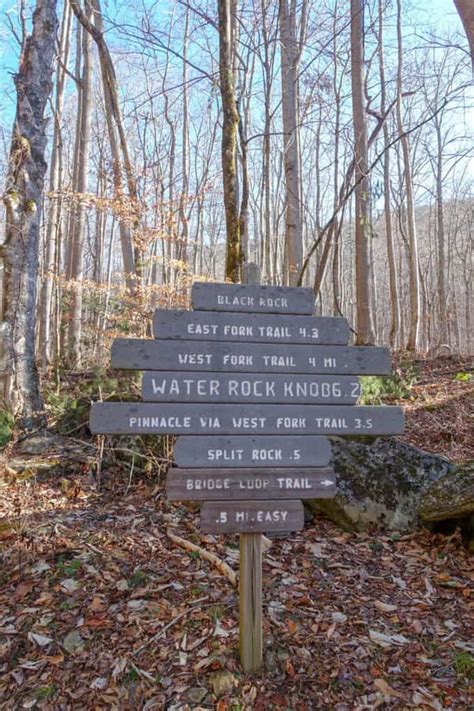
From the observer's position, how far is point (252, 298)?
2818mm

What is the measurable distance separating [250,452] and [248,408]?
0.24 meters

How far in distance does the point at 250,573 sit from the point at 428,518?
7.35ft

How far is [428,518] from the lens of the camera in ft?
14.0

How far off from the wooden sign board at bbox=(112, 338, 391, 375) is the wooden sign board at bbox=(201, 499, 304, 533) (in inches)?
29.0

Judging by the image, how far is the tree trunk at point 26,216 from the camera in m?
6.55

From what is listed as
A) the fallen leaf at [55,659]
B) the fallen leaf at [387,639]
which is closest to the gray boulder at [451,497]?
the fallen leaf at [387,639]

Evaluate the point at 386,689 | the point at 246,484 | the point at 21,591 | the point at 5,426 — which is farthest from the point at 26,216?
the point at 386,689

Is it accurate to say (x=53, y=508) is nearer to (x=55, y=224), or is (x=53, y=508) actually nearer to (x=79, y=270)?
(x=79, y=270)

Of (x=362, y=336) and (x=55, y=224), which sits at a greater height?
(x=55, y=224)

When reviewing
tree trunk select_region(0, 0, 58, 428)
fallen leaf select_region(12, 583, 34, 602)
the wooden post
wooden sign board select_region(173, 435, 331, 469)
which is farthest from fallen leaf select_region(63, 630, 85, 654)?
tree trunk select_region(0, 0, 58, 428)

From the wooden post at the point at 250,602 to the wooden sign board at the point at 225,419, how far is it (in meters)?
0.64

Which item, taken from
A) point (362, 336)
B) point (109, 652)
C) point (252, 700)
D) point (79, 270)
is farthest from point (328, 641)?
point (79, 270)

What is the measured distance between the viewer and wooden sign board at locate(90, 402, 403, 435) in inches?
101

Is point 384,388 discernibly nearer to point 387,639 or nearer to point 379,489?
point 379,489
